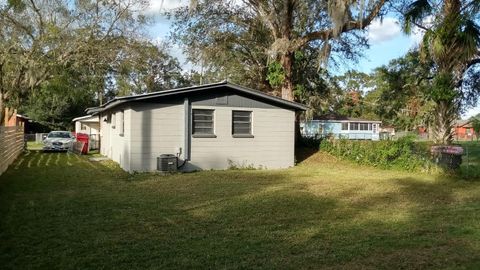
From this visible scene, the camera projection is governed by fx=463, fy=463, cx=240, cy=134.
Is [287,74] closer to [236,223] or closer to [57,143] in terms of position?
[57,143]

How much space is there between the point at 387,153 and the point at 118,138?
10570 millimetres

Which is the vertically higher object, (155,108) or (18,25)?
(18,25)

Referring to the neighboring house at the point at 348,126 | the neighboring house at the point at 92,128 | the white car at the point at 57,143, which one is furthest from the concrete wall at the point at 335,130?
the white car at the point at 57,143

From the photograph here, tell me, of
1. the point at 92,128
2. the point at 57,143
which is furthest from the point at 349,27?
the point at 92,128

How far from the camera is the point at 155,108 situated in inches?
624

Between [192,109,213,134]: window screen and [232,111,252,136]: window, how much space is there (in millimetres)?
954

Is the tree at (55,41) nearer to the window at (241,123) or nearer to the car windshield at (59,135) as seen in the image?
the car windshield at (59,135)

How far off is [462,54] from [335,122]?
42184 millimetres

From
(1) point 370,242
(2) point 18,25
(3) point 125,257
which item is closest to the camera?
(3) point 125,257

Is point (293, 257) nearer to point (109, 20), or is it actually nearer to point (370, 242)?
point (370, 242)

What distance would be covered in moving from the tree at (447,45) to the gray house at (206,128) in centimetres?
535

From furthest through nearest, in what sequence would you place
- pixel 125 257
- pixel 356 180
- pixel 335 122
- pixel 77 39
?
pixel 335 122 → pixel 77 39 → pixel 356 180 → pixel 125 257

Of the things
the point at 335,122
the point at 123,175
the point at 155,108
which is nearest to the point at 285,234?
the point at 123,175

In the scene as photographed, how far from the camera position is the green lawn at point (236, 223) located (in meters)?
5.43
